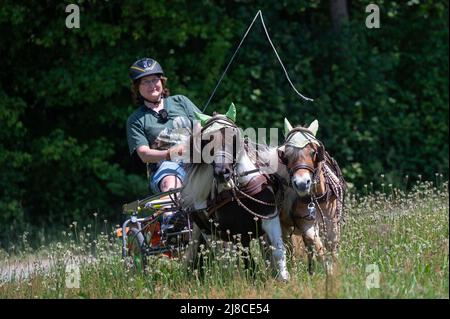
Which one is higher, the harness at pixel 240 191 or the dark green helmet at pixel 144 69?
the dark green helmet at pixel 144 69

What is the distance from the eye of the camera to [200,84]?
40.6ft

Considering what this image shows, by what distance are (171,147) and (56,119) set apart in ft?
19.5

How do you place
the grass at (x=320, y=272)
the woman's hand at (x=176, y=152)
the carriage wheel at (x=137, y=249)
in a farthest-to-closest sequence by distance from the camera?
the carriage wheel at (x=137, y=249), the woman's hand at (x=176, y=152), the grass at (x=320, y=272)

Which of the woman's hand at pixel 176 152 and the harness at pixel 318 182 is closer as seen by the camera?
the harness at pixel 318 182

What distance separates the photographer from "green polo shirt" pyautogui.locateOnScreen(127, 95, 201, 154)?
295 inches

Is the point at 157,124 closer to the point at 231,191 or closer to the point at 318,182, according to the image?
the point at 231,191

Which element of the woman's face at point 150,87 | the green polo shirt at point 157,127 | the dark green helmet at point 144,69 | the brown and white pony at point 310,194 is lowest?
the brown and white pony at point 310,194

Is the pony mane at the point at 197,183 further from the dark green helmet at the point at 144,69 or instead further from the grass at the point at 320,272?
the dark green helmet at the point at 144,69

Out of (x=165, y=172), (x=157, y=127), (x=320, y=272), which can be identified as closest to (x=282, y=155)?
(x=320, y=272)

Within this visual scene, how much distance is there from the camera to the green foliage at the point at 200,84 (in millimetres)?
12086

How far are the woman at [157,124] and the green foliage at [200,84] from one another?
4252 millimetres

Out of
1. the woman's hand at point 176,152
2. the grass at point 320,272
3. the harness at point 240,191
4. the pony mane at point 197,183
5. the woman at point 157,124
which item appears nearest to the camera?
the grass at point 320,272

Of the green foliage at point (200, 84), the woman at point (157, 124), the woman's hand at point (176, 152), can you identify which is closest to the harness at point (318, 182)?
the woman's hand at point (176, 152)

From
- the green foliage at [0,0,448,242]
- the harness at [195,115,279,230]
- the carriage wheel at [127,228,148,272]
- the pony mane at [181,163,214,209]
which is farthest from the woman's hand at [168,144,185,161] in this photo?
the green foliage at [0,0,448,242]
